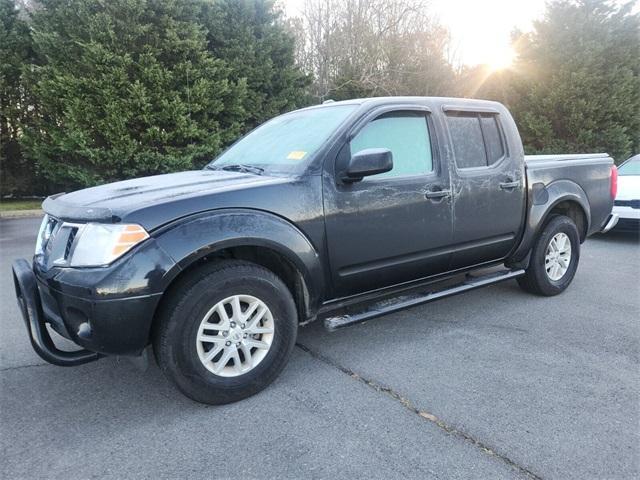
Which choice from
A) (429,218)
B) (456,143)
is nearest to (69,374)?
(429,218)

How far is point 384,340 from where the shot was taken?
366 centimetres

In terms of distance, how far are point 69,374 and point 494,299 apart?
12.1 ft

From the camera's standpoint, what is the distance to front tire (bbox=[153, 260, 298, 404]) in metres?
2.56

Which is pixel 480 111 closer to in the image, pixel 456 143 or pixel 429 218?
pixel 456 143

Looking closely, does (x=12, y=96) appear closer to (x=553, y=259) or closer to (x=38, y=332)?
(x=38, y=332)

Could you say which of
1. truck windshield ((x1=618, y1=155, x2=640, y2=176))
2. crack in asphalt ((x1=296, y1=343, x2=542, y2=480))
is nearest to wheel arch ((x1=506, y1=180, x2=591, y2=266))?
crack in asphalt ((x1=296, y1=343, x2=542, y2=480))

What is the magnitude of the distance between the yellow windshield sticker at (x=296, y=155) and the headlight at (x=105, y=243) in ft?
3.82

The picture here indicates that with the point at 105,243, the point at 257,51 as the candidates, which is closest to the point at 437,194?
the point at 105,243

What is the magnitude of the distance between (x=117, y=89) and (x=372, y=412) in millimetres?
12187

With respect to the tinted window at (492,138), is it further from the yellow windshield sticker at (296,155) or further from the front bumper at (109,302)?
the front bumper at (109,302)

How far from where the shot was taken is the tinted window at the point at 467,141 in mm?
Answer: 3822

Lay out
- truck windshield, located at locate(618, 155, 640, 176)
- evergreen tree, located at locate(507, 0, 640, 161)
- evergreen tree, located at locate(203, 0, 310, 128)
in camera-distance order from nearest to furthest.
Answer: truck windshield, located at locate(618, 155, 640, 176)
evergreen tree, located at locate(203, 0, 310, 128)
evergreen tree, located at locate(507, 0, 640, 161)

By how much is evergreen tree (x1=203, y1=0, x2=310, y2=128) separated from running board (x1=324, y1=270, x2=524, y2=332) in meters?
11.6

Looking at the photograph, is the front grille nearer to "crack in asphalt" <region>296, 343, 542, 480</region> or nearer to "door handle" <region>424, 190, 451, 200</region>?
"door handle" <region>424, 190, 451, 200</region>
